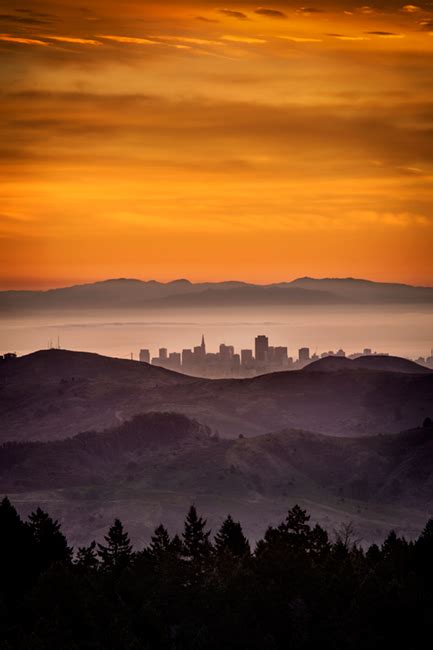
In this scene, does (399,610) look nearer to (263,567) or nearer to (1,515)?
(263,567)

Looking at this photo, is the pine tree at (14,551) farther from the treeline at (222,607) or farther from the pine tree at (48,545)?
the pine tree at (48,545)

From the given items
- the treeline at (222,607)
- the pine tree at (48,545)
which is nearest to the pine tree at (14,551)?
the treeline at (222,607)

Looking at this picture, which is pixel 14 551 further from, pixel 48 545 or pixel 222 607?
pixel 222 607

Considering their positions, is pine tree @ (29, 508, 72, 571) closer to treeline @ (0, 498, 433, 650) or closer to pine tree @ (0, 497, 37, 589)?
pine tree @ (0, 497, 37, 589)

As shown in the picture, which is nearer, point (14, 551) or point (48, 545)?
point (14, 551)

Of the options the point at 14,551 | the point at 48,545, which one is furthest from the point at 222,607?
the point at 48,545

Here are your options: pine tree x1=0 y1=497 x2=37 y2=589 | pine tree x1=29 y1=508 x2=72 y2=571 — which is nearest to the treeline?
pine tree x1=0 y1=497 x2=37 y2=589

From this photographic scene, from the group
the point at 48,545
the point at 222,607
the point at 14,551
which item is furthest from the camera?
the point at 48,545

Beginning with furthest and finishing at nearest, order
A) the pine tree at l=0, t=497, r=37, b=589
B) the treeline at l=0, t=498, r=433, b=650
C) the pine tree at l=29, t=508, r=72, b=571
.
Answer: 1. the pine tree at l=29, t=508, r=72, b=571
2. the pine tree at l=0, t=497, r=37, b=589
3. the treeline at l=0, t=498, r=433, b=650

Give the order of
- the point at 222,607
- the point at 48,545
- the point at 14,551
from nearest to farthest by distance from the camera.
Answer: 1. the point at 222,607
2. the point at 14,551
3. the point at 48,545

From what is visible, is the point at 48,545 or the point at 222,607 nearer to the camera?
the point at 222,607

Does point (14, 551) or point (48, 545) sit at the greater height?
point (14, 551)

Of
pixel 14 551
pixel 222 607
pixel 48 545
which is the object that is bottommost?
pixel 222 607
